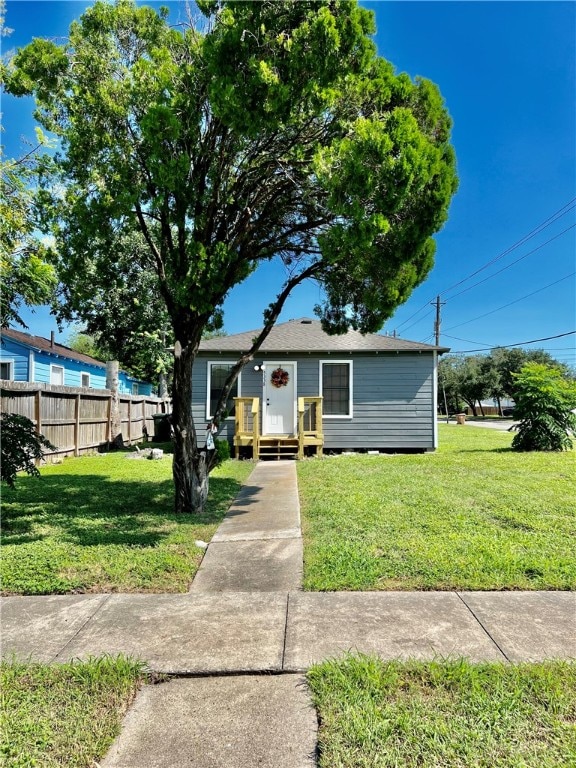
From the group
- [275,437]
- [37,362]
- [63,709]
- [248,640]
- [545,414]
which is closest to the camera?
[63,709]

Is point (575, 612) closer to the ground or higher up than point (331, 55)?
closer to the ground

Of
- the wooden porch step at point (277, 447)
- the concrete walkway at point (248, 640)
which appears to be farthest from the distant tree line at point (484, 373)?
the concrete walkway at point (248, 640)

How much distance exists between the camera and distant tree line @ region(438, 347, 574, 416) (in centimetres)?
3831

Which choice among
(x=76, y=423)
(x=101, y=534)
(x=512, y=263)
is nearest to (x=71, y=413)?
(x=76, y=423)

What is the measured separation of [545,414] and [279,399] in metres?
6.51

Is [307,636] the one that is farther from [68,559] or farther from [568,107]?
[568,107]

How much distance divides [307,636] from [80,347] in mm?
43306

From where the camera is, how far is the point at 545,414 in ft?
36.2

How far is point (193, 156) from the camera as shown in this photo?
5.02 meters

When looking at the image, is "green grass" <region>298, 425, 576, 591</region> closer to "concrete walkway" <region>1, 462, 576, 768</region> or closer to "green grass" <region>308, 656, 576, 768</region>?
"concrete walkway" <region>1, 462, 576, 768</region>

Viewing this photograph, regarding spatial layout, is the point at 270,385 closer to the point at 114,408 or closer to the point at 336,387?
the point at 336,387

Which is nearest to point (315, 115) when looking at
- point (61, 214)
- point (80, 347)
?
point (61, 214)

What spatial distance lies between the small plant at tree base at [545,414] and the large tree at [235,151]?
7013 mm

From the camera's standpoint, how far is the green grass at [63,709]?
1794 mm
